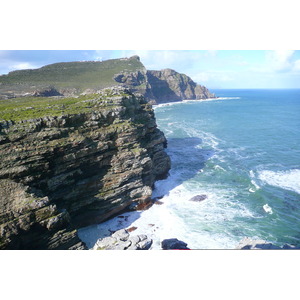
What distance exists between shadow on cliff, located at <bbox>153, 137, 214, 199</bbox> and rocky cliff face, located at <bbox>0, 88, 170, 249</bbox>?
Answer: 3846 millimetres

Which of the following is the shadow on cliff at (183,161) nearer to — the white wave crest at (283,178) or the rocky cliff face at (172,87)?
the white wave crest at (283,178)

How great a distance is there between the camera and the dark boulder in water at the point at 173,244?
851 inches

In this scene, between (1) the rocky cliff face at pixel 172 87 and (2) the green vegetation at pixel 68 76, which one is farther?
(1) the rocky cliff face at pixel 172 87

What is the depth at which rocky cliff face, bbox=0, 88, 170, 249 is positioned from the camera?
1905 centimetres

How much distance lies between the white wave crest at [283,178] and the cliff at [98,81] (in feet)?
165

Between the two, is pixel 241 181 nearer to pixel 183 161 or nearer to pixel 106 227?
pixel 183 161

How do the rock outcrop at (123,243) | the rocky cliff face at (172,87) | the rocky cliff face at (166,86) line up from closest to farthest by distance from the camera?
1. the rock outcrop at (123,243)
2. the rocky cliff face at (166,86)
3. the rocky cliff face at (172,87)

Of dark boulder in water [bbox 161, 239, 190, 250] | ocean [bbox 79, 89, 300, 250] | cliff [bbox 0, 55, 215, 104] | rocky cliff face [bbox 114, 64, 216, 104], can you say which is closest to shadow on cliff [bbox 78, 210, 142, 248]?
ocean [bbox 79, 89, 300, 250]

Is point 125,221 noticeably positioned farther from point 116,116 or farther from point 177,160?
point 177,160

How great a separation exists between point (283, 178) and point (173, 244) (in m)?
23.9

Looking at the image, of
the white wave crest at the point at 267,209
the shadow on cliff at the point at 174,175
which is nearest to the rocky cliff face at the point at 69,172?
the shadow on cliff at the point at 174,175

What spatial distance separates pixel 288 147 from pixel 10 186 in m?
54.0

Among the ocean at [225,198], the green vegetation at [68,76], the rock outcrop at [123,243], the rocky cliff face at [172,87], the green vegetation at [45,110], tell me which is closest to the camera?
the rock outcrop at [123,243]

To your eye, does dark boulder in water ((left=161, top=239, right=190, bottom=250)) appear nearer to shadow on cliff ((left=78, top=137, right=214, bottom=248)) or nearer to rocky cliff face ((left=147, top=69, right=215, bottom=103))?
A: shadow on cliff ((left=78, top=137, right=214, bottom=248))
